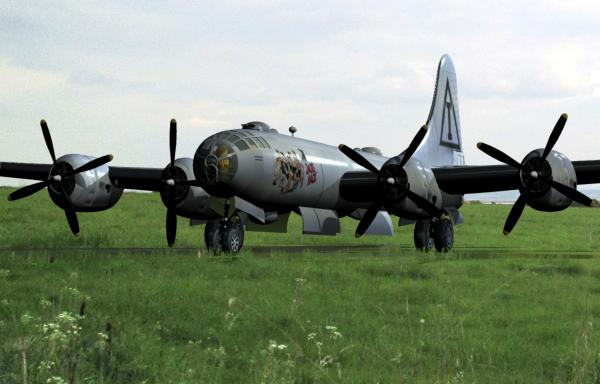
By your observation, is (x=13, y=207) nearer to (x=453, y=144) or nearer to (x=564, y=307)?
(x=453, y=144)

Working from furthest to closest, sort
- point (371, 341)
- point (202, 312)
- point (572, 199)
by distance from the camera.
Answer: point (572, 199) → point (202, 312) → point (371, 341)

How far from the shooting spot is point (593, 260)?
1125 inches

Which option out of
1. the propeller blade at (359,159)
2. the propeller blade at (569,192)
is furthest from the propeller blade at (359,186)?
the propeller blade at (569,192)

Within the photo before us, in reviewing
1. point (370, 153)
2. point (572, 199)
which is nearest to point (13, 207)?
point (370, 153)

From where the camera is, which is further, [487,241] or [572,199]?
[487,241]

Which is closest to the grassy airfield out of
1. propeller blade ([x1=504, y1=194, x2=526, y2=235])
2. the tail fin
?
propeller blade ([x1=504, y1=194, x2=526, y2=235])

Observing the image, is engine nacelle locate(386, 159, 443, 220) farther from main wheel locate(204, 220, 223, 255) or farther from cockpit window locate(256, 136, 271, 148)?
main wheel locate(204, 220, 223, 255)

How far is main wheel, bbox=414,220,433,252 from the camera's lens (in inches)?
1371

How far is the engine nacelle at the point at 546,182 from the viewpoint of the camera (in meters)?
28.3

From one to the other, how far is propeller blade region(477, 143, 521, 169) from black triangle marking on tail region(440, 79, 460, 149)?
14318mm

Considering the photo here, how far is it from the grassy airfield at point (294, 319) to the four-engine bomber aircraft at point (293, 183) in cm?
209

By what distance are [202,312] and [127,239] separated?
23.0 metres

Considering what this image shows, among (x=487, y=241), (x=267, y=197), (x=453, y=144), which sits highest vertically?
(x=453, y=144)

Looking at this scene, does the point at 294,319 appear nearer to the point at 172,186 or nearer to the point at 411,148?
the point at 411,148
